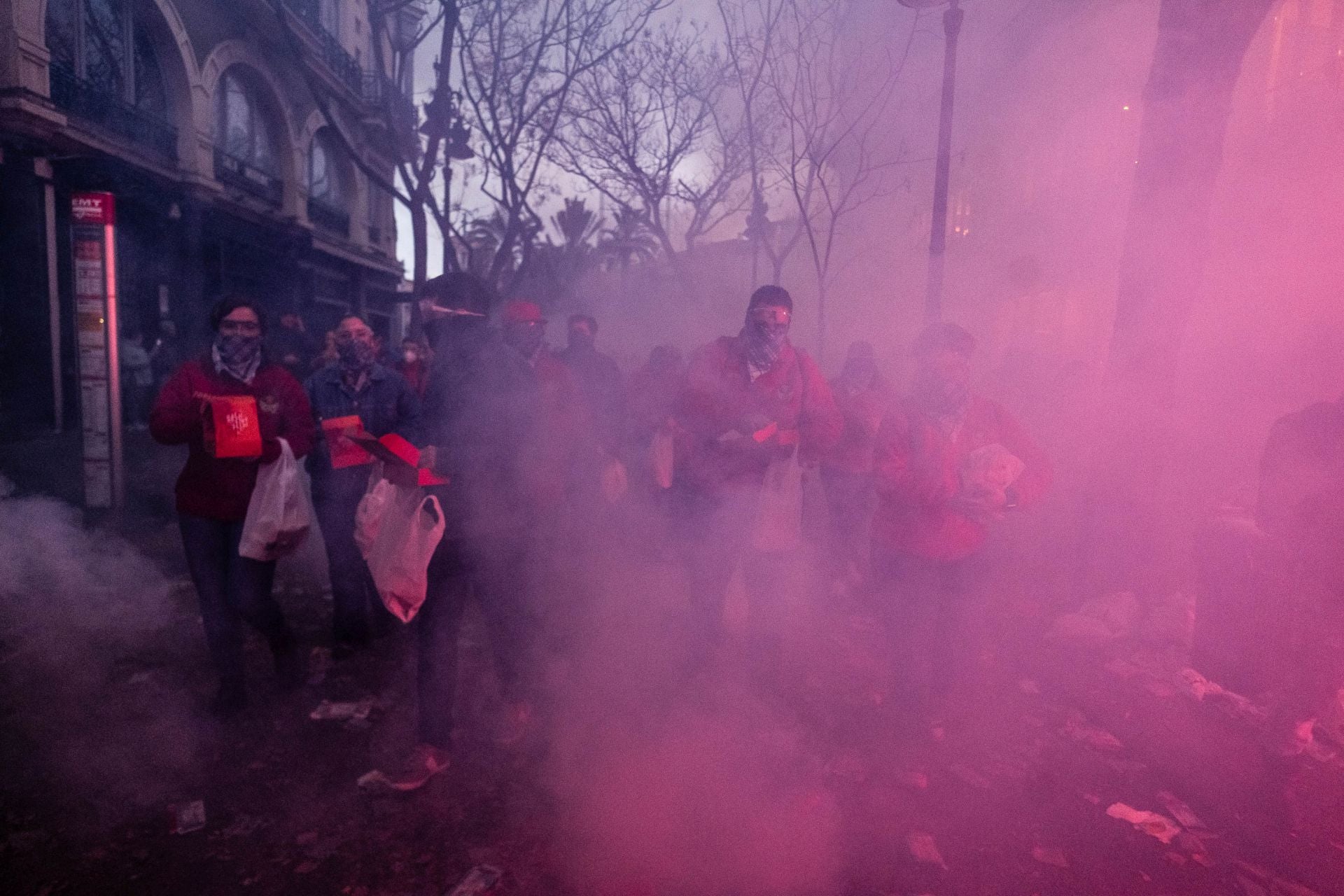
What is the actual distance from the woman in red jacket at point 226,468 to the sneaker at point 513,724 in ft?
3.63

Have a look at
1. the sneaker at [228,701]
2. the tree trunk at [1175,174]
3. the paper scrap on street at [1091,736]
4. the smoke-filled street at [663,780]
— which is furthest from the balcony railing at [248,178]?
the paper scrap on street at [1091,736]

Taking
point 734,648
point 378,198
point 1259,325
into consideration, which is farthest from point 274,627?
point 378,198

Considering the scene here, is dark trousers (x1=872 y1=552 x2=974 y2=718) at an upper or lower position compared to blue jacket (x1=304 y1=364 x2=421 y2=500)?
lower

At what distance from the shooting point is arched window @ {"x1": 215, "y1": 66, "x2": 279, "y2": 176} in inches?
573

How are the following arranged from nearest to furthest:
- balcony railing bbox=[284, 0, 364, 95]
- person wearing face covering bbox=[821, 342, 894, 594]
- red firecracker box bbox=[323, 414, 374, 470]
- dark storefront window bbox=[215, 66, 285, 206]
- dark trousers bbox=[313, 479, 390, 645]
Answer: red firecracker box bbox=[323, 414, 374, 470]
dark trousers bbox=[313, 479, 390, 645]
person wearing face covering bbox=[821, 342, 894, 594]
dark storefront window bbox=[215, 66, 285, 206]
balcony railing bbox=[284, 0, 364, 95]

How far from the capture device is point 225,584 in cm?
340

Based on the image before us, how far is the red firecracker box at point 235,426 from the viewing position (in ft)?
10.5

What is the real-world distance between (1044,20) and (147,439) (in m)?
19.0

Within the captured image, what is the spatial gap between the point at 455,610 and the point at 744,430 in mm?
1345

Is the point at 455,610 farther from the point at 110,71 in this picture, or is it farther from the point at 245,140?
the point at 245,140

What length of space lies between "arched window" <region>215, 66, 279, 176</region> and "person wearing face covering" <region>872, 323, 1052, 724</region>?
49.2 ft

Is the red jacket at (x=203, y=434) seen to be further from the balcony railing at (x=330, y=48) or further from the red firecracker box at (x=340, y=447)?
the balcony railing at (x=330, y=48)

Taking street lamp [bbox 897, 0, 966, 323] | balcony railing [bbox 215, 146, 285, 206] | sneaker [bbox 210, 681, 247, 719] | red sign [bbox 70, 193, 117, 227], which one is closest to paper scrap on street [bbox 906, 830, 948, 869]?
sneaker [bbox 210, 681, 247, 719]

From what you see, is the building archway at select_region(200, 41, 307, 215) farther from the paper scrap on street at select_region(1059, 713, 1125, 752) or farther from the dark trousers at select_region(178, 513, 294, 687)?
the paper scrap on street at select_region(1059, 713, 1125, 752)
